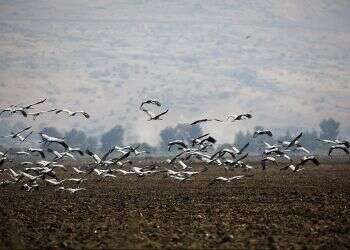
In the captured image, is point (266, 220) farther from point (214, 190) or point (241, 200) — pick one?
point (214, 190)

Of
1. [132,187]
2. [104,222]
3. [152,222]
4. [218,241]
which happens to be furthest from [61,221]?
[132,187]

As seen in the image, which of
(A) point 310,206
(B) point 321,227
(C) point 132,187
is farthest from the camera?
(C) point 132,187

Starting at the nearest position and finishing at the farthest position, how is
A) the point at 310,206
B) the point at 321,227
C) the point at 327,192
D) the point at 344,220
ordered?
the point at 321,227 < the point at 344,220 < the point at 310,206 < the point at 327,192

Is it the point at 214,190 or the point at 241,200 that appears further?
the point at 214,190

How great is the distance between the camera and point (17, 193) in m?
35.4

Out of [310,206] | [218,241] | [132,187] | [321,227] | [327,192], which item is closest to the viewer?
[218,241]

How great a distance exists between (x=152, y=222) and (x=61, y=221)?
3421 millimetres

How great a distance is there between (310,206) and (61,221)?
1016cm

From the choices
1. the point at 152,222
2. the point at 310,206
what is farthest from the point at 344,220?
the point at 152,222

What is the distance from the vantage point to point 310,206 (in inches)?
1016

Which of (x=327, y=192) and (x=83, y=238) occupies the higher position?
(x=83, y=238)

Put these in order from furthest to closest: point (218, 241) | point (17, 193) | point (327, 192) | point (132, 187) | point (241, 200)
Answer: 1. point (132, 187)
2. point (17, 193)
3. point (327, 192)
4. point (241, 200)
5. point (218, 241)

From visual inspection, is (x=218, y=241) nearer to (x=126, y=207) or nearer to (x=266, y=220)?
(x=266, y=220)

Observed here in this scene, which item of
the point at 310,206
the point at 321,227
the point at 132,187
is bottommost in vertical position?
the point at 132,187
